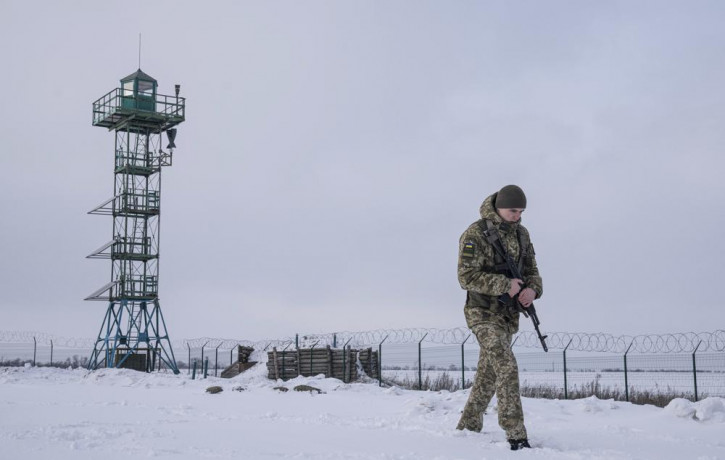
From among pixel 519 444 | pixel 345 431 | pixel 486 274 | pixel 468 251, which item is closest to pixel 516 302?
pixel 486 274

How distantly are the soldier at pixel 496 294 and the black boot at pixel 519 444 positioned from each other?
0.6 inches

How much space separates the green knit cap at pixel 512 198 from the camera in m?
8.19

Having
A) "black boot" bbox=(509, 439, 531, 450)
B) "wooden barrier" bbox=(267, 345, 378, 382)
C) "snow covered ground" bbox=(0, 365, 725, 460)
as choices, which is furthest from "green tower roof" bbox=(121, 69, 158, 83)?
"black boot" bbox=(509, 439, 531, 450)

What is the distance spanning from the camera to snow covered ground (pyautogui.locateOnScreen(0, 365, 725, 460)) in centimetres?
723

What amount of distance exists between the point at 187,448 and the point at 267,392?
11.5 metres

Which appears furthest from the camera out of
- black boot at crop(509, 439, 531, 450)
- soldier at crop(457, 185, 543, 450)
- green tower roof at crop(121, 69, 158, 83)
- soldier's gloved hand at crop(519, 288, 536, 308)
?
green tower roof at crop(121, 69, 158, 83)

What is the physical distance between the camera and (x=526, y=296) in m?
8.08

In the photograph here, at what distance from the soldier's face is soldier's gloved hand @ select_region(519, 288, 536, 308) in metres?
0.73

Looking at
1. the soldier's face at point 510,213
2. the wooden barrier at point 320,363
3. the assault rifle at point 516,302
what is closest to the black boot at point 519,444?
the assault rifle at point 516,302

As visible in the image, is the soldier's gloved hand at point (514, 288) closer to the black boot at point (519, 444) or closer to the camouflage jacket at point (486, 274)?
the camouflage jacket at point (486, 274)

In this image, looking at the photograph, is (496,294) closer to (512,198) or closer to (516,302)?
(516,302)

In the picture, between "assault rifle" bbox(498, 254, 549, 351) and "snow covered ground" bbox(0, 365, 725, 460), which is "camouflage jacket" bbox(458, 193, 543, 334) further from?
"snow covered ground" bbox(0, 365, 725, 460)

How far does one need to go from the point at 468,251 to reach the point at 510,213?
574mm

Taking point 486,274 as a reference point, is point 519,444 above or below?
below
